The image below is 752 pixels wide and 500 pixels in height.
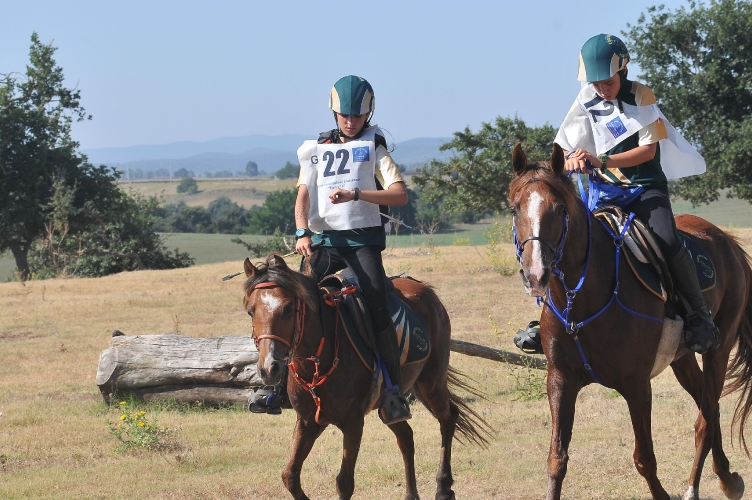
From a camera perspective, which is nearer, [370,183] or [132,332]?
[370,183]

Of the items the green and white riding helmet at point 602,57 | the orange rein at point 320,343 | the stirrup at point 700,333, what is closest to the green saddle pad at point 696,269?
the stirrup at point 700,333

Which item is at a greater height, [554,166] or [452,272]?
[554,166]

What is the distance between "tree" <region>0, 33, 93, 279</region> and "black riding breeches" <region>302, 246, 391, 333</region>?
33859mm

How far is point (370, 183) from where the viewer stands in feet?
20.5

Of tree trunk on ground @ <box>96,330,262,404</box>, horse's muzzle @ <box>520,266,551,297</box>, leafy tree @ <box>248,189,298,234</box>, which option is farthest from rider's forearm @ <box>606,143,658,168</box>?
leafy tree @ <box>248,189,298,234</box>

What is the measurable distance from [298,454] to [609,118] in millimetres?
3271

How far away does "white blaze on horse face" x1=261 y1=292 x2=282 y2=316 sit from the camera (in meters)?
5.24

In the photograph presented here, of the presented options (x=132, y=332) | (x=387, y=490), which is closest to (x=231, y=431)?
(x=387, y=490)

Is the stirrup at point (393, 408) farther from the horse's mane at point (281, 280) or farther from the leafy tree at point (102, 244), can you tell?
the leafy tree at point (102, 244)

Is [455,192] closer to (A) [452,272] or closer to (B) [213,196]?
(A) [452,272]

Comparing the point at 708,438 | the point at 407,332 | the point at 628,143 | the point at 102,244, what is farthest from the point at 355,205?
the point at 102,244

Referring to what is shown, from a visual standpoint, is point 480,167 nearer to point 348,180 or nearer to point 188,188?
point 348,180

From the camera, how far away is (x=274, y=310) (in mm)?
5238

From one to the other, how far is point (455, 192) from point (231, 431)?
23.1m
